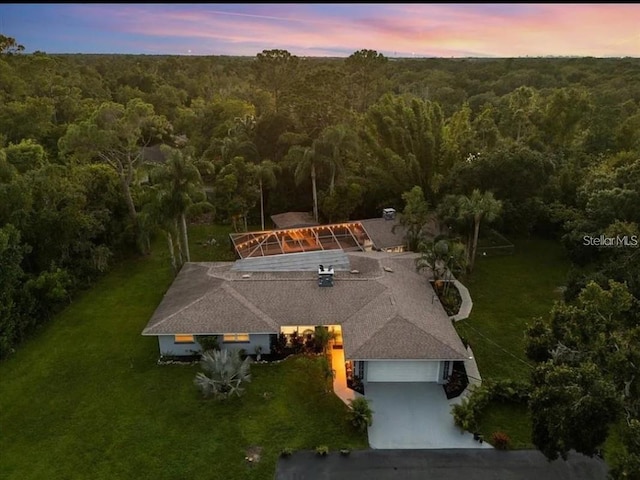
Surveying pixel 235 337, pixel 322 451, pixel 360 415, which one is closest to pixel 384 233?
pixel 235 337

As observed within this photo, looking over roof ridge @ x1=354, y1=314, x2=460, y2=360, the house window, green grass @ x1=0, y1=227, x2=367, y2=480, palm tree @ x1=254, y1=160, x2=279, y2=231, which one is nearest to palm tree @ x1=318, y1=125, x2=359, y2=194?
palm tree @ x1=254, y1=160, x2=279, y2=231

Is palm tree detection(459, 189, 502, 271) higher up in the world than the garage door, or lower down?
higher up

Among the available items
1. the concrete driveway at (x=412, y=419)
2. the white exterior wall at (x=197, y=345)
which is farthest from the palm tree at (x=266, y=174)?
the concrete driveway at (x=412, y=419)

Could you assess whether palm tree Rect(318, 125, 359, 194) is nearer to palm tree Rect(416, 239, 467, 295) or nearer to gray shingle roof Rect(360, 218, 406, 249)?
gray shingle roof Rect(360, 218, 406, 249)

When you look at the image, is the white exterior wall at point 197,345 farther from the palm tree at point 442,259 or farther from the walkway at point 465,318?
the palm tree at point 442,259

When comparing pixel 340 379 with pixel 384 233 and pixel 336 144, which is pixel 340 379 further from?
pixel 336 144

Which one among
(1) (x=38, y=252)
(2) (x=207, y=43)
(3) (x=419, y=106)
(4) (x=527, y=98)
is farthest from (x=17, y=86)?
(4) (x=527, y=98)
